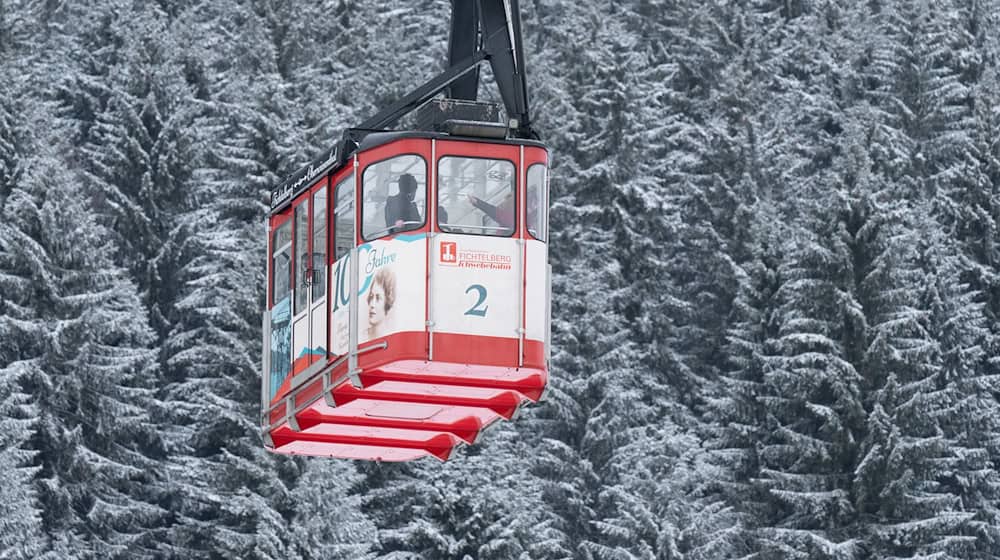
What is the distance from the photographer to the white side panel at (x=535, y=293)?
23.8 meters

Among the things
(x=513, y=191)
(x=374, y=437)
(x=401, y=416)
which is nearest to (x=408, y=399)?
(x=401, y=416)

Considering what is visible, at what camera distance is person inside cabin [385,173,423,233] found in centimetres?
2361

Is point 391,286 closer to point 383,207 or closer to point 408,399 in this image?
point 383,207

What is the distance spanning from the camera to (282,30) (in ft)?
→ 292

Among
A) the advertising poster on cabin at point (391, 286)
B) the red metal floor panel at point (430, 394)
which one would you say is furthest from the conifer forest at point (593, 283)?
the advertising poster on cabin at point (391, 286)

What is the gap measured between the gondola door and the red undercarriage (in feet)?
1.15

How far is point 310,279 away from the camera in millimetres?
25125

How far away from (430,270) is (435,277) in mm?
88

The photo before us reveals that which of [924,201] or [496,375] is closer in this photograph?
[496,375]

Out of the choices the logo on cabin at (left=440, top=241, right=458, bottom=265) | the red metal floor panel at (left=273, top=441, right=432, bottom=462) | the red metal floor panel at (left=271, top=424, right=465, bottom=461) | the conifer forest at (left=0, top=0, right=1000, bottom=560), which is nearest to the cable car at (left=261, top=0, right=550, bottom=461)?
the logo on cabin at (left=440, top=241, right=458, bottom=265)

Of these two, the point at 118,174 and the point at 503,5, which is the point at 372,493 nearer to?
the point at 118,174

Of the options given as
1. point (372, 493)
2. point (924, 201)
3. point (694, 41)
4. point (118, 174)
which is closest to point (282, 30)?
point (118, 174)

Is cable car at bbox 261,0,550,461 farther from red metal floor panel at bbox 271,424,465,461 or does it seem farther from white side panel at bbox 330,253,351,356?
red metal floor panel at bbox 271,424,465,461

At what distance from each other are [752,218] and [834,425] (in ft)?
73.0
